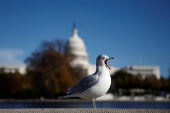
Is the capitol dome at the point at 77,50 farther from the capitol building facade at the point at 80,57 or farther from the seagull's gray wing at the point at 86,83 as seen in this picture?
the seagull's gray wing at the point at 86,83

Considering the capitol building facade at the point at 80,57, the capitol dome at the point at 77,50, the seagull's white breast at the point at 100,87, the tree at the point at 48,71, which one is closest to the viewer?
the seagull's white breast at the point at 100,87

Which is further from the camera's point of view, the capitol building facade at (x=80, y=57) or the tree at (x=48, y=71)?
the capitol building facade at (x=80, y=57)

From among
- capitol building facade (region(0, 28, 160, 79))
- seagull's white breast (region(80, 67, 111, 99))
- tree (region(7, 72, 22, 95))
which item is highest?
capitol building facade (region(0, 28, 160, 79))

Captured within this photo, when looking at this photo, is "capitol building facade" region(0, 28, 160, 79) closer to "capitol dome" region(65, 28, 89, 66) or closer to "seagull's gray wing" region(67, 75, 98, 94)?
"capitol dome" region(65, 28, 89, 66)

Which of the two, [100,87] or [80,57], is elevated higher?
[80,57]

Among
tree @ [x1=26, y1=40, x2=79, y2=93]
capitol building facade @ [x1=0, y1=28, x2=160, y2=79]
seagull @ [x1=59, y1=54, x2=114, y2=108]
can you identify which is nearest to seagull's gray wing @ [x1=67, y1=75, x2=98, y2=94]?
seagull @ [x1=59, y1=54, x2=114, y2=108]

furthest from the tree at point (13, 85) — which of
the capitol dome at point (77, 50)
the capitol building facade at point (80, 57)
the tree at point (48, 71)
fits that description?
the capitol dome at point (77, 50)

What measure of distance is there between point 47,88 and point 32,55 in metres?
6.12

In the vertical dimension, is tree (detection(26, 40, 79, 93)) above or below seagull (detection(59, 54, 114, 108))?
above

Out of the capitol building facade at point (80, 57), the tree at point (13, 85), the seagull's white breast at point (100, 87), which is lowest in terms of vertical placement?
the seagull's white breast at point (100, 87)

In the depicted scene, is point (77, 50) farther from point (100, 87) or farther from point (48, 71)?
point (100, 87)

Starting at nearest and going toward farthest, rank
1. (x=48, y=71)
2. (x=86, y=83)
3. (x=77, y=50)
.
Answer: (x=86, y=83)
(x=48, y=71)
(x=77, y=50)

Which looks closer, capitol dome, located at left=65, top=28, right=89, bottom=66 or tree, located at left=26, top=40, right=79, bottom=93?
tree, located at left=26, top=40, right=79, bottom=93

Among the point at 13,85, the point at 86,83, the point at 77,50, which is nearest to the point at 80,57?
the point at 77,50
